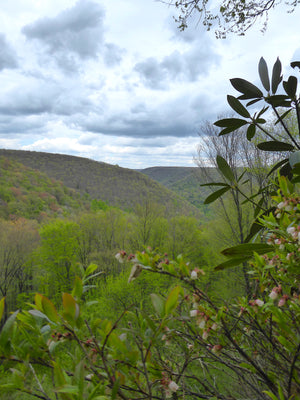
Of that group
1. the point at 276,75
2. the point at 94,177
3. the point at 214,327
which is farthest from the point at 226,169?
the point at 94,177

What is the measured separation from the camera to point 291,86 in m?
0.96

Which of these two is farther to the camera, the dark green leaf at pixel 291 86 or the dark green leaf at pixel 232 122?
the dark green leaf at pixel 232 122

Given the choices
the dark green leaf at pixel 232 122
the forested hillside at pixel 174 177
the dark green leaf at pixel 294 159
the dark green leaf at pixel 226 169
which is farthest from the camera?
the forested hillside at pixel 174 177

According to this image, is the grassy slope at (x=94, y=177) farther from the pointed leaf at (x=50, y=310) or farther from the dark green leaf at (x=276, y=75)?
the pointed leaf at (x=50, y=310)

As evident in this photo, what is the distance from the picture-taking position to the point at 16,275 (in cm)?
1812

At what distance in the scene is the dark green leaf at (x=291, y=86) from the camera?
95cm

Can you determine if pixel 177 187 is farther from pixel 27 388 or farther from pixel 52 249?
pixel 27 388

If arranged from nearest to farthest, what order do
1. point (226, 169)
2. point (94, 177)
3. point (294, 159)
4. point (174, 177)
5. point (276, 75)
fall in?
point (294, 159)
point (226, 169)
point (276, 75)
point (94, 177)
point (174, 177)

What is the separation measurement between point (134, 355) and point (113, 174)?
69506 millimetres

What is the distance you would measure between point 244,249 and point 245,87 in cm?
63

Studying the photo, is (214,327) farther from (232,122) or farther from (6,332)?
(232,122)

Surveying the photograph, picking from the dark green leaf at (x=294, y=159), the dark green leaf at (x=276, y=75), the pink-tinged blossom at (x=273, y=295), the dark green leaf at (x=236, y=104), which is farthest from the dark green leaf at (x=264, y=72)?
the pink-tinged blossom at (x=273, y=295)

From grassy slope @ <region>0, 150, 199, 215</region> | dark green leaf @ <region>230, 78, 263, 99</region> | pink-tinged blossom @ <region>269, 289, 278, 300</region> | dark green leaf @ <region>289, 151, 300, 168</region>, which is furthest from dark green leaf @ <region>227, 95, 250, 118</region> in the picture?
grassy slope @ <region>0, 150, 199, 215</region>

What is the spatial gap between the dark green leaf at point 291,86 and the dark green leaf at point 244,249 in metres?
0.58
